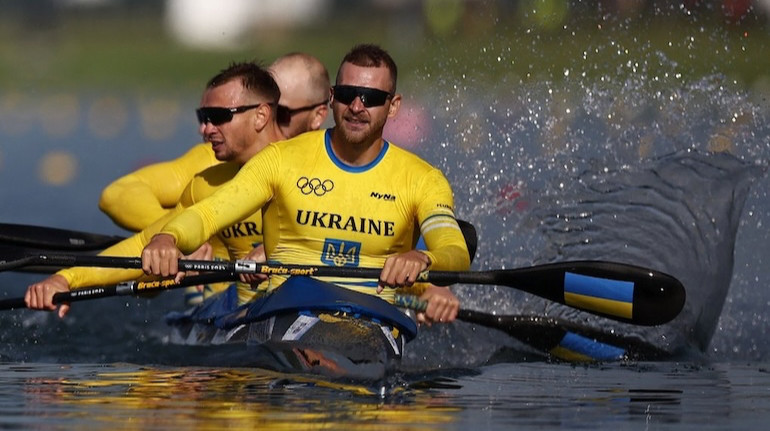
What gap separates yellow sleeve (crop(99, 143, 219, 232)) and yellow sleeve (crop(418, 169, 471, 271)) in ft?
7.82

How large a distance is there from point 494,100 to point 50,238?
4.21 meters

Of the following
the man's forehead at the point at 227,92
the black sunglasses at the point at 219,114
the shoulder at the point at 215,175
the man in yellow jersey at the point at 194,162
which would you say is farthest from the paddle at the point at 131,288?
the man in yellow jersey at the point at 194,162

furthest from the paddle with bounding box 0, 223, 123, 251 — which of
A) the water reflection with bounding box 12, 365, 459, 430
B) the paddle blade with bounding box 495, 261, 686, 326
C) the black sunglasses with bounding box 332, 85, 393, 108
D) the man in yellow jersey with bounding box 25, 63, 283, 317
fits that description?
the paddle blade with bounding box 495, 261, 686, 326

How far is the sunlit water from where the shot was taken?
694 centimetres

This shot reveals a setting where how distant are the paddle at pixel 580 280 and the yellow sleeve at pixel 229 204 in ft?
0.53

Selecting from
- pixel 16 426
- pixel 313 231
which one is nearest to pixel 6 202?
pixel 313 231

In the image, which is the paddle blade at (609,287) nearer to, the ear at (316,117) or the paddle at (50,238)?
the ear at (316,117)

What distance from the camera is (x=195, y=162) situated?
416 inches

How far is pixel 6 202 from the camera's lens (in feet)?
65.1

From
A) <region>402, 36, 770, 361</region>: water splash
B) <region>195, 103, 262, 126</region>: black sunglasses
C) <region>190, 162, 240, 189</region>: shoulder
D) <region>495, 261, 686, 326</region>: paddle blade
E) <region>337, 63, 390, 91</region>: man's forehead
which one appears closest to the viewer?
<region>495, 261, 686, 326</region>: paddle blade

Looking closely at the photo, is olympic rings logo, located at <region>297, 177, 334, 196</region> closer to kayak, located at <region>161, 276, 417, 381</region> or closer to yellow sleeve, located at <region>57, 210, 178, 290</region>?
kayak, located at <region>161, 276, 417, 381</region>

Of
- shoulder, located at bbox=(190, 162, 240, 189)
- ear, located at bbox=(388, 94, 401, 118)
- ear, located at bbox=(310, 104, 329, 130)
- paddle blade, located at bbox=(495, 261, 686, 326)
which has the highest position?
ear, located at bbox=(310, 104, 329, 130)

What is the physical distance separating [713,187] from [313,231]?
433 cm

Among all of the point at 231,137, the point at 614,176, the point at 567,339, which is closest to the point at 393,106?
the point at 231,137
